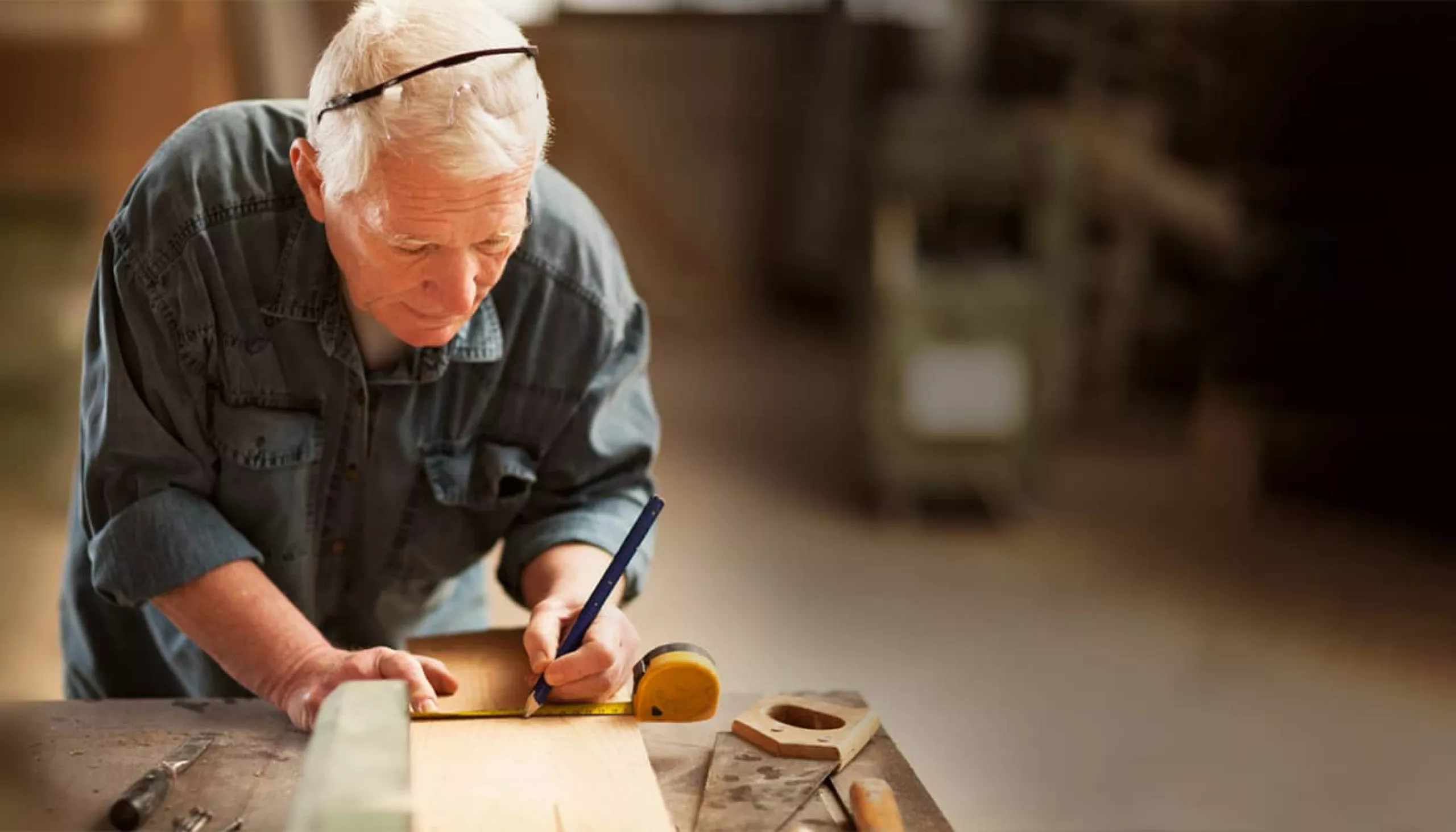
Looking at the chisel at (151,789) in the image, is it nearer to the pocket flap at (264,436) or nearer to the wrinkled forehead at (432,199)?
the pocket flap at (264,436)

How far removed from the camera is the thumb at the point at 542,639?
65.9 inches

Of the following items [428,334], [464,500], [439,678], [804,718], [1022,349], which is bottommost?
[1022,349]

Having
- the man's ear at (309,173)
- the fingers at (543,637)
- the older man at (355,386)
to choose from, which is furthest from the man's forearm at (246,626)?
the man's ear at (309,173)

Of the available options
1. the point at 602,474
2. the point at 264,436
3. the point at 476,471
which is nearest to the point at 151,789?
the point at 264,436

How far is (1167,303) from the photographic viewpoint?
7508 millimetres

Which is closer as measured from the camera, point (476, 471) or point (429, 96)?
point (429, 96)

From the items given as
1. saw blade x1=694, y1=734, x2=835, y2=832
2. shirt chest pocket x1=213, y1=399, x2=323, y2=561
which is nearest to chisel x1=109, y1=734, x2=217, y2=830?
shirt chest pocket x1=213, y1=399, x2=323, y2=561

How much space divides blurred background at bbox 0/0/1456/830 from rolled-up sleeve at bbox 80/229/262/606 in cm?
15

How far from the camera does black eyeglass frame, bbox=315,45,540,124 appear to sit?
148cm

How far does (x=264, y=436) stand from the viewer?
5.95 feet

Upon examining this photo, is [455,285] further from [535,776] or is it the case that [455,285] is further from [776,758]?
[776,758]

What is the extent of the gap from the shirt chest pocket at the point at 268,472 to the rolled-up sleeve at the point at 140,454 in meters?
0.05

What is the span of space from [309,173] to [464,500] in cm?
51

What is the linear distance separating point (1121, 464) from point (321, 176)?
5.67m
